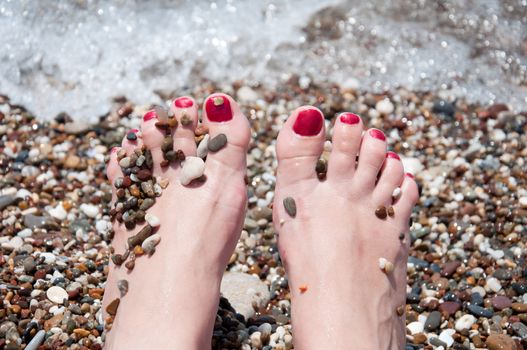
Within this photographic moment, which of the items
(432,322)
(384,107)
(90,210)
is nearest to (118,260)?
(90,210)

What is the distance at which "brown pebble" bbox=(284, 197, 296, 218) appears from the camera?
8.88ft

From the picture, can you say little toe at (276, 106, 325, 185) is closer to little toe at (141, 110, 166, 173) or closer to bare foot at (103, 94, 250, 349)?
bare foot at (103, 94, 250, 349)

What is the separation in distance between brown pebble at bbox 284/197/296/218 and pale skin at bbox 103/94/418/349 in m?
0.02

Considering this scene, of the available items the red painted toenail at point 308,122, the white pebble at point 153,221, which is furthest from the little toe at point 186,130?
the red painted toenail at point 308,122

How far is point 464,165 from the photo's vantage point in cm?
357

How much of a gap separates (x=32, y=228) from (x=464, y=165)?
1968 mm

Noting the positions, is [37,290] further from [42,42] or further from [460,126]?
[460,126]

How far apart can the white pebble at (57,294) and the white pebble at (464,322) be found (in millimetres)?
1444

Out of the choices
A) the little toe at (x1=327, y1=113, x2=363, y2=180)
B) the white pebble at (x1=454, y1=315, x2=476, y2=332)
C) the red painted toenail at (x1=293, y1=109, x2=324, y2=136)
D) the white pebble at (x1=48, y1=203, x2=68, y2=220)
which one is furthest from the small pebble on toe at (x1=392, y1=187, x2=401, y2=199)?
the white pebble at (x1=48, y1=203, x2=68, y2=220)

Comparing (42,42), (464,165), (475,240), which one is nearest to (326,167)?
(475,240)

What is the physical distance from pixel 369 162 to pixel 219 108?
1.95 ft

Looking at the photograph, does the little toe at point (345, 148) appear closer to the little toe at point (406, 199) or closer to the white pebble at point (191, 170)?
the little toe at point (406, 199)

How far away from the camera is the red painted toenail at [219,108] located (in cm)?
266

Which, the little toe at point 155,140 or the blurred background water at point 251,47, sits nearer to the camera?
the little toe at point 155,140
